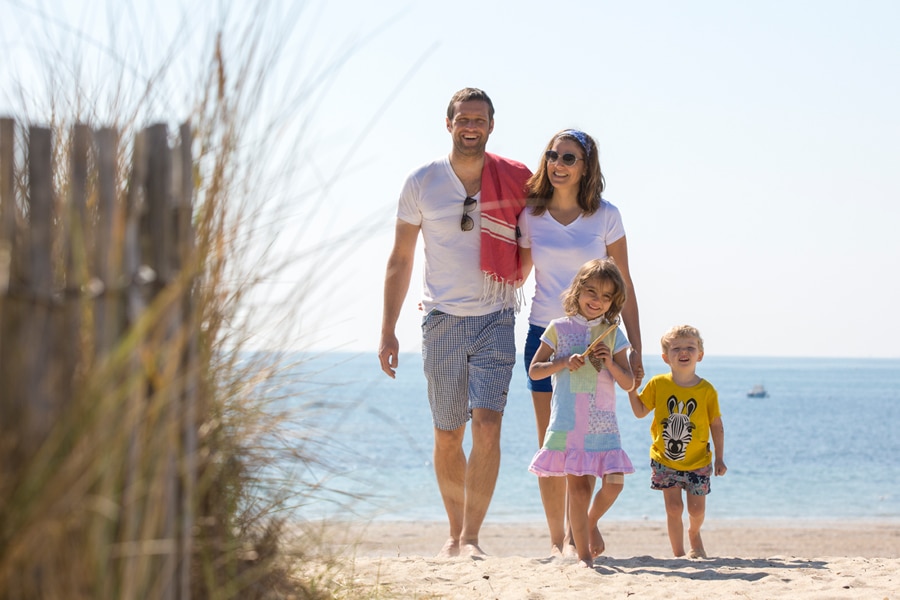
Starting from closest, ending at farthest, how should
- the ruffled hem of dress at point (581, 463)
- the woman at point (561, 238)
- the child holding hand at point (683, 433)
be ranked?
the ruffled hem of dress at point (581, 463)
the woman at point (561, 238)
the child holding hand at point (683, 433)

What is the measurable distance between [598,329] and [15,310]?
345cm

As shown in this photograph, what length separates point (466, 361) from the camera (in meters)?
5.39

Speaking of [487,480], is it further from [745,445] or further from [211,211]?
[745,445]

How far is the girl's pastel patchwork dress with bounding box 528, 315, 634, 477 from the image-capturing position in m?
4.84

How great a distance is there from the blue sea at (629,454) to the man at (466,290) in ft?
1.47

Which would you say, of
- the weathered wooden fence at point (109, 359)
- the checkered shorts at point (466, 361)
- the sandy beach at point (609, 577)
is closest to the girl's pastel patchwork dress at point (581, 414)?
the checkered shorts at point (466, 361)

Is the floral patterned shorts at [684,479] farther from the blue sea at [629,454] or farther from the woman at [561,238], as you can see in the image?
the blue sea at [629,454]

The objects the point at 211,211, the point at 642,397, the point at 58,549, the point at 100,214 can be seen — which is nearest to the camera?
the point at 58,549

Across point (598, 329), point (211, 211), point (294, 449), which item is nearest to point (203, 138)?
point (211, 211)

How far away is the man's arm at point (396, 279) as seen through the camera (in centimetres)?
543

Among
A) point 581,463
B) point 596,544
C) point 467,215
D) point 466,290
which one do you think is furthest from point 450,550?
point 467,215

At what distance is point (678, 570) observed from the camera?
5.06 metres

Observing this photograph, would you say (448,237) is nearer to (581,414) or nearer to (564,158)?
(564,158)

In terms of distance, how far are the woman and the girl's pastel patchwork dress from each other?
0.26m
